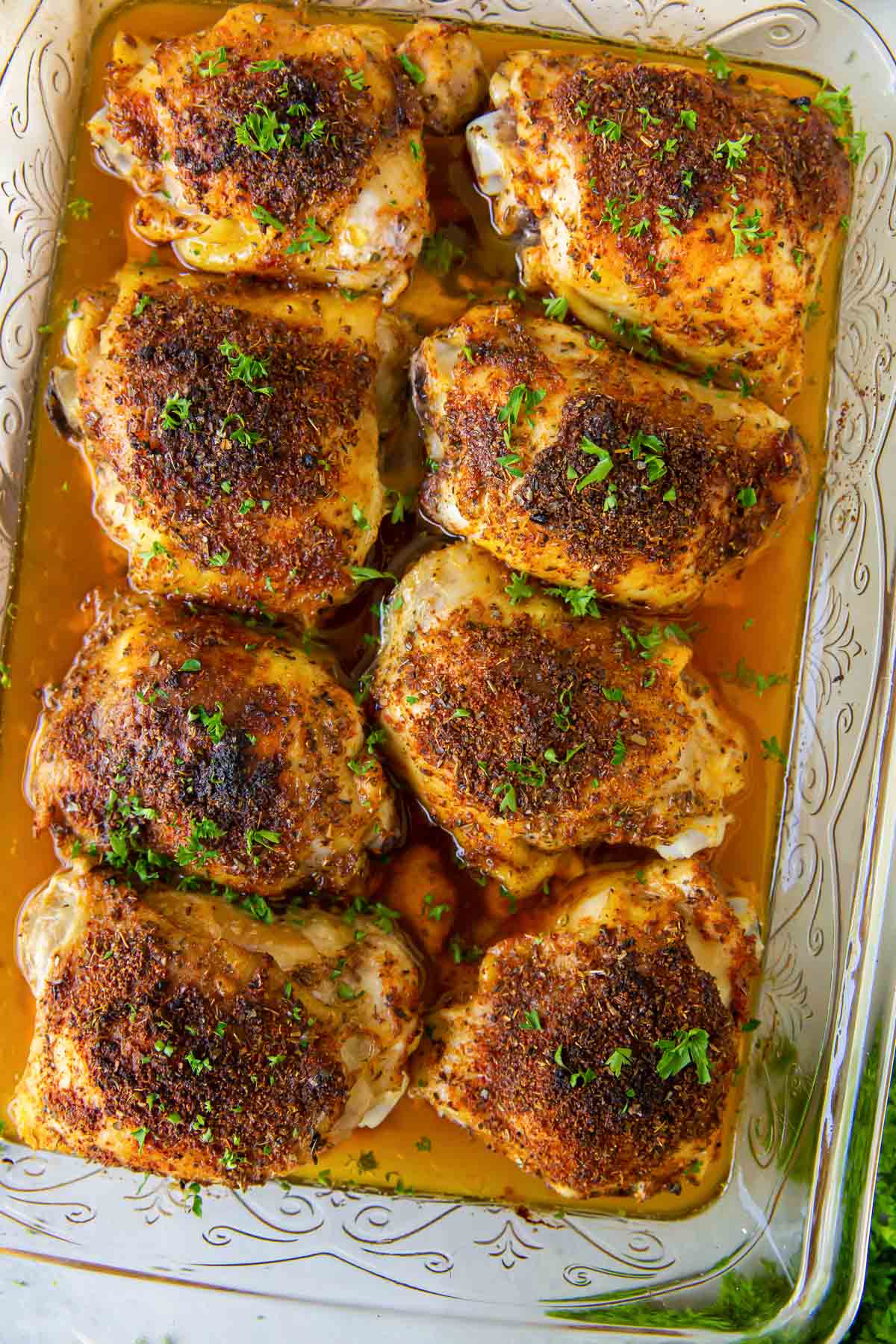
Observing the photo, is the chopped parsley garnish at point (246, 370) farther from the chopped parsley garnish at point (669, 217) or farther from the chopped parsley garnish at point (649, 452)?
the chopped parsley garnish at point (669, 217)

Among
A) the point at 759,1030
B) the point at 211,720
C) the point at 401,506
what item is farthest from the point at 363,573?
the point at 759,1030

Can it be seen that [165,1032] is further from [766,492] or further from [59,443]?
[766,492]

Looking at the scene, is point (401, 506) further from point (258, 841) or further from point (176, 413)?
point (258, 841)

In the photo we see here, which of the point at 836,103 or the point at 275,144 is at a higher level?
the point at 836,103

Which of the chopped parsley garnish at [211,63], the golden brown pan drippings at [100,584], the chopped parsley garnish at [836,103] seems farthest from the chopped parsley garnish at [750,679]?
the chopped parsley garnish at [211,63]

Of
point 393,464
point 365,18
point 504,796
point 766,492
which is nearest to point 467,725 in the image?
point 504,796
